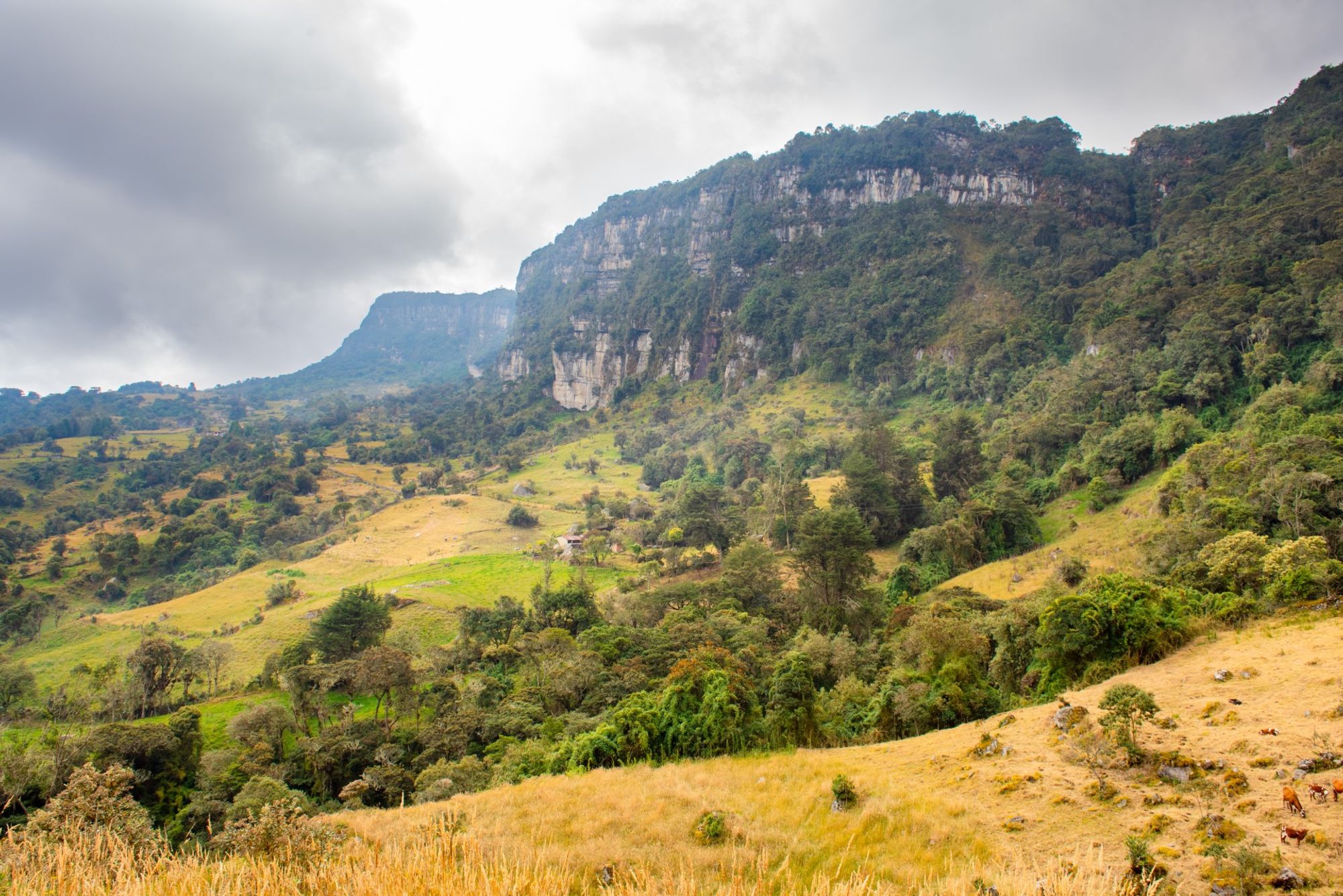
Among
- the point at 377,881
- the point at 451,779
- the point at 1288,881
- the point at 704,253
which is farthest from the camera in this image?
the point at 704,253

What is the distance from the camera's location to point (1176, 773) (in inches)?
314

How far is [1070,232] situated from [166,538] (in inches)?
5362

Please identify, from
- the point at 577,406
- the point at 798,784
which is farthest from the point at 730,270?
the point at 798,784

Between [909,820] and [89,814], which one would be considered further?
[909,820]

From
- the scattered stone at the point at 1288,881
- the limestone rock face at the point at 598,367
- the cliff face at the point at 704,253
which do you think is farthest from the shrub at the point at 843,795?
the limestone rock face at the point at 598,367

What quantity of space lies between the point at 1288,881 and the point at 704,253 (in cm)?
15280

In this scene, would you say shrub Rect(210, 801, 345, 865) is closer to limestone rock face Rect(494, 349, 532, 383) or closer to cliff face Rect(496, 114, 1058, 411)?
cliff face Rect(496, 114, 1058, 411)

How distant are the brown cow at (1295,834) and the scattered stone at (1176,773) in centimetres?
163

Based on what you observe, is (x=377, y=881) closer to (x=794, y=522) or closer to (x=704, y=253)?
(x=794, y=522)

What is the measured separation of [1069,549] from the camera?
28984mm

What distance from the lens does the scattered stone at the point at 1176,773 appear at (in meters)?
7.84

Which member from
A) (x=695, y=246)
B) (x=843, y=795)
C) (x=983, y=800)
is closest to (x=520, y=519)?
(x=843, y=795)

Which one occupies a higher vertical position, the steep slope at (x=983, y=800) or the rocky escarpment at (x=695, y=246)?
the rocky escarpment at (x=695, y=246)

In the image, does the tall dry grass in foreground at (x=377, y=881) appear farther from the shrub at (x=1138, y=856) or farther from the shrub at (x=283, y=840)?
the shrub at (x=1138, y=856)
